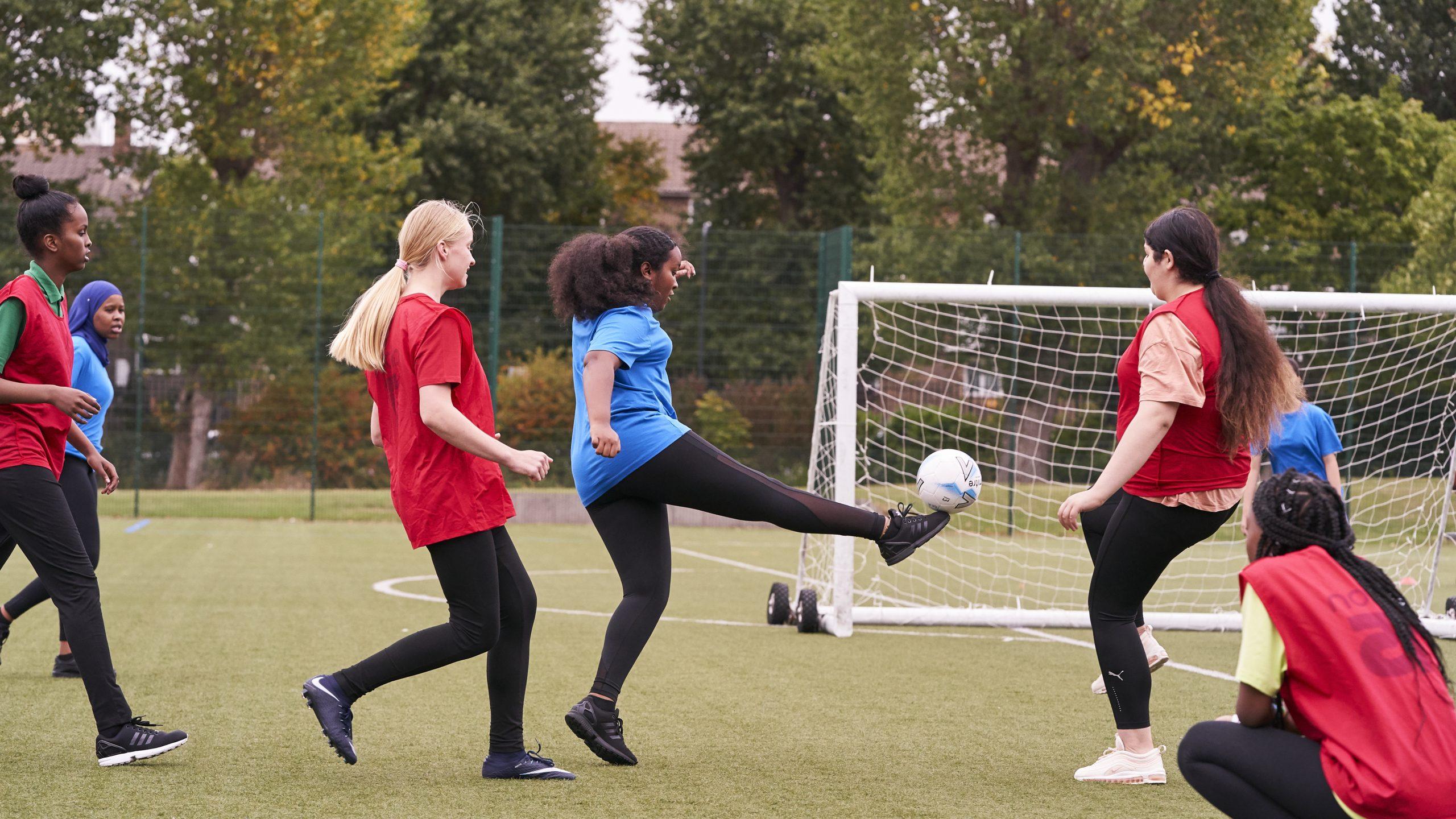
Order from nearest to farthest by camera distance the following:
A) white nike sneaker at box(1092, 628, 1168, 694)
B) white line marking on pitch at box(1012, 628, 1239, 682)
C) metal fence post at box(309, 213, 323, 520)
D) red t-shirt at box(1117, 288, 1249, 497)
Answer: red t-shirt at box(1117, 288, 1249, 497)
white nike sneaker at box(1092, 628, 1168, 694)
white line marking on pitch at box(1012, 628, 1239, 682)
metal fence post at box(309, 213, 323, 520)

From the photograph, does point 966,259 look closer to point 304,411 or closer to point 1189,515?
point 304,411

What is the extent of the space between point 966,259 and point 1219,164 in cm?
1567

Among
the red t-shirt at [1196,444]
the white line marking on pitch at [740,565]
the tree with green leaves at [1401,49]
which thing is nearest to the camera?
the red t-shirt at [1196,444]

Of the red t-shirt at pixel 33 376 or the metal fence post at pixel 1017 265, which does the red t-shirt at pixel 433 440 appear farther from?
the metal fence post at pixel 1017 265

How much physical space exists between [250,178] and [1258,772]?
25.6 m

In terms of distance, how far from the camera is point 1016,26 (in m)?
21.1

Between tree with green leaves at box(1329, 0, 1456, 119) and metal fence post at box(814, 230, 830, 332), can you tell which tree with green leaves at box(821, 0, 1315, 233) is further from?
tree with green leaves at box(1329, 0, 1456, 119)

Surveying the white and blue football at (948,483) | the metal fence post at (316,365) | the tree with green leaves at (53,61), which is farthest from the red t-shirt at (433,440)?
the tree with green leaves at (53,61)

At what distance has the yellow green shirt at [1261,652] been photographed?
8.98 ft

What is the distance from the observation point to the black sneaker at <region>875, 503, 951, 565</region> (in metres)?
4.62

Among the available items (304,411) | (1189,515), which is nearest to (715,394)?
(304,411)

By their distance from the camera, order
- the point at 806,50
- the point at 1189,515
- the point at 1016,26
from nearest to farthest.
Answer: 1. the point at 1189,515
2. the point at 1016,26
3. the point at 806,50

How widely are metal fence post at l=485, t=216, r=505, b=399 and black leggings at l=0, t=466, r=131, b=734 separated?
12.3 m

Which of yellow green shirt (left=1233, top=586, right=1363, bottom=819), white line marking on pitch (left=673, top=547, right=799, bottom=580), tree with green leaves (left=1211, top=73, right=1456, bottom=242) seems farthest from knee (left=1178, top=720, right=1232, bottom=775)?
tree with green leaves (left=1211, top=73, right=1456, bottom=242)
